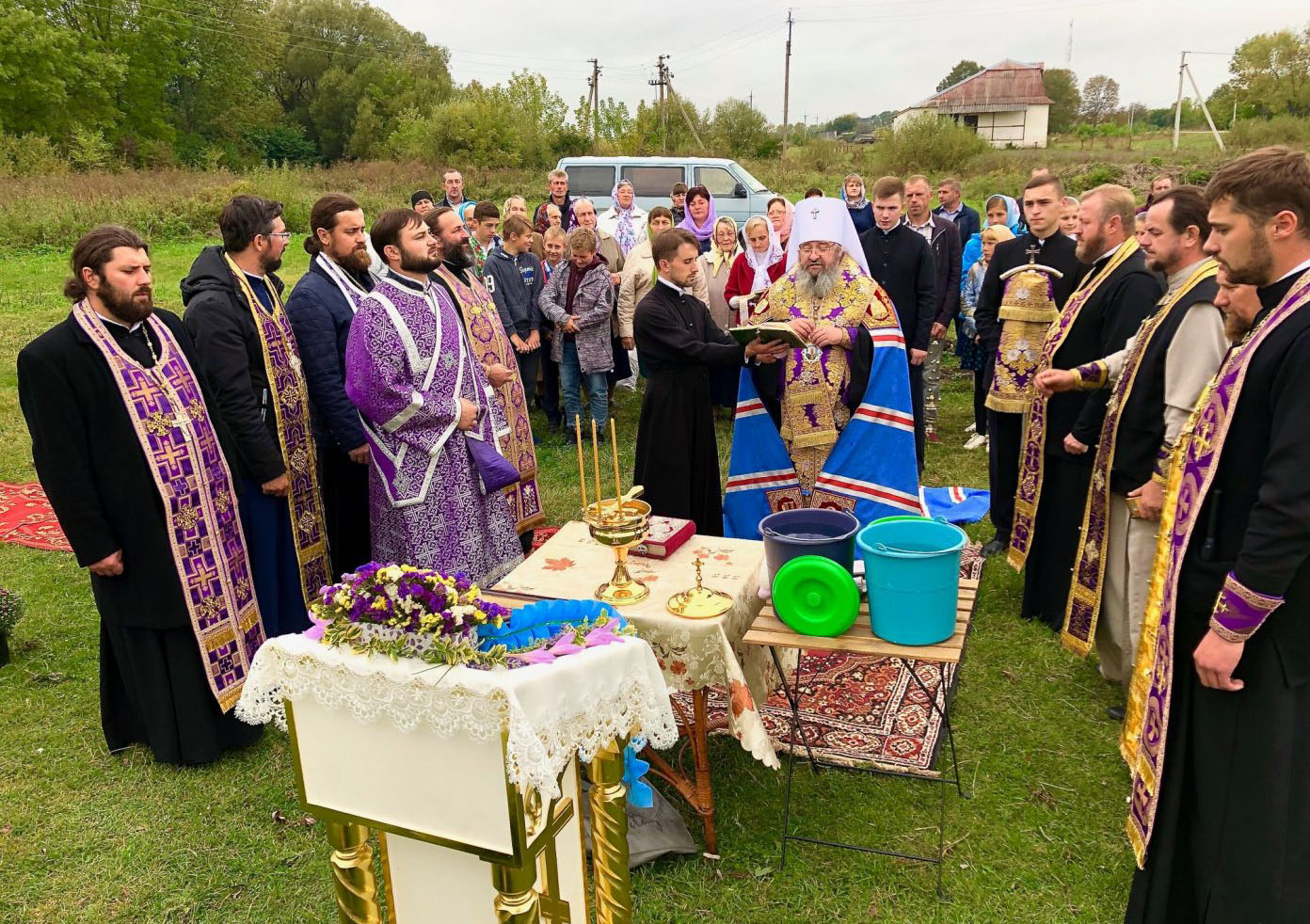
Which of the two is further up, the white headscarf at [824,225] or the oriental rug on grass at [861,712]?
the white headscarf at [824,225]

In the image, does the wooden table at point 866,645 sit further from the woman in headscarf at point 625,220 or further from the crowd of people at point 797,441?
the woman in headscarf at point 625,220

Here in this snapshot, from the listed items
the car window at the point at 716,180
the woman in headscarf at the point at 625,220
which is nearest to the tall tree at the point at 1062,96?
the car window at the point at 716,180

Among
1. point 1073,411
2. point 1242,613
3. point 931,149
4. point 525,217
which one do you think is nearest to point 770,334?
point 1073,411

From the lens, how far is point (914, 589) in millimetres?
2656

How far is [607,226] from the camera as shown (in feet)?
33.0

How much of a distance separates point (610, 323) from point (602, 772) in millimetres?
6153

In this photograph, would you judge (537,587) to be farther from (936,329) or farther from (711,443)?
(936,329)

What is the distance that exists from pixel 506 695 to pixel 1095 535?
10.5ft

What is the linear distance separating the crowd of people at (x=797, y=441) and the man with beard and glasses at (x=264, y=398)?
0.05 feet

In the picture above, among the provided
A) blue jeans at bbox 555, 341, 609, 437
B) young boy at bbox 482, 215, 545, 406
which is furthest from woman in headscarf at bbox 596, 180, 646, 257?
blue jeans at bbox 555, 341, 609, 437

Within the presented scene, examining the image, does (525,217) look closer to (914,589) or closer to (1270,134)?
(914,589)

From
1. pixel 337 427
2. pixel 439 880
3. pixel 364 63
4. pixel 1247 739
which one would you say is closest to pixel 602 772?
pixel 439 880

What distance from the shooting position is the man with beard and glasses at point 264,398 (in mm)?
3961

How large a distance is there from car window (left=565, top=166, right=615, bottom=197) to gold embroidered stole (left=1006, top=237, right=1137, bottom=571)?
37.0 ft
